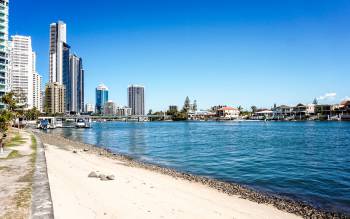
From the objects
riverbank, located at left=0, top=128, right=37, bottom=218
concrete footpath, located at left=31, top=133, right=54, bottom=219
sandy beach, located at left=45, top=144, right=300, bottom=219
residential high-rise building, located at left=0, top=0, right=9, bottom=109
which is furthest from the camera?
residential high-rise building, located at left=0, top=0, right=9, bottom=109

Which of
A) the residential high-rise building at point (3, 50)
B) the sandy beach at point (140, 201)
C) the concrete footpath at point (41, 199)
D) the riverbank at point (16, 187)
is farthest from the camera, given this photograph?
the residential high-rise building at point (3, 50)

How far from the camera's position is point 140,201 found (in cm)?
1630

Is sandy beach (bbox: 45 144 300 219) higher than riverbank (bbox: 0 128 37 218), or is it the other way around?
riverbank (bbox: 0 128 37 218)

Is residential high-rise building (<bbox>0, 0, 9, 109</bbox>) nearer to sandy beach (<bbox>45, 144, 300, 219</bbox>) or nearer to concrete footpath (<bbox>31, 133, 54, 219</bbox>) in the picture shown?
sandy beach (<bbox>45, 144, 300, 219</bbox>)

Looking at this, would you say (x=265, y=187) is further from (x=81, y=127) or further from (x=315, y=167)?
(x=81, y=127)

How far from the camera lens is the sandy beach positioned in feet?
45.7

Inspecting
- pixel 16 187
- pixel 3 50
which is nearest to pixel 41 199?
pixel 16 187

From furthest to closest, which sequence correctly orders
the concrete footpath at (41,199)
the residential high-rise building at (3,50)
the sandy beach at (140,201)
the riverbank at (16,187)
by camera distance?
the residential high-rise building at (3,50)
the sandy beach at (140,201)
the riverbank at (16,187)
the concrete footpath at (41,199)

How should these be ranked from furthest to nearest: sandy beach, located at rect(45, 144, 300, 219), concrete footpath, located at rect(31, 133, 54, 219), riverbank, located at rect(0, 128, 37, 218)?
sandy beach, located at rect(45, 144, 300, 219)
riverbank, located at rect(0, 128, 37, 218)
concrete footpath, located at rect(31, 133, 54, 219)

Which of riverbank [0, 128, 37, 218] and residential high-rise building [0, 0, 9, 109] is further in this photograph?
residential high-rise building [0, 0, 9, 109]

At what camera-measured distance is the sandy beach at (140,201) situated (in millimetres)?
13922

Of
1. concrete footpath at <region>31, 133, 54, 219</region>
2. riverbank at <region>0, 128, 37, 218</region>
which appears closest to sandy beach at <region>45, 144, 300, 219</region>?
concrete footpath at <region>31, 133, 54, 219</region>

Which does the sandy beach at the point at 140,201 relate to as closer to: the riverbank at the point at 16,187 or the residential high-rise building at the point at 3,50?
the riverbank at the point at 16,187

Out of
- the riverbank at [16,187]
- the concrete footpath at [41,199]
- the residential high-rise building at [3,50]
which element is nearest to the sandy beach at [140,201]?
the concrete footpath at [41,199]
